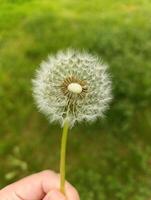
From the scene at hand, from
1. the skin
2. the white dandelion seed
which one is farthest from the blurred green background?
the white dandelion seed

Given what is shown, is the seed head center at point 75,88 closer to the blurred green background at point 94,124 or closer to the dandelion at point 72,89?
the dandelion at point 72,89

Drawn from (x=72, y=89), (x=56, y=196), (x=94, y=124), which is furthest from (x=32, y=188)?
(x=94, y=124)

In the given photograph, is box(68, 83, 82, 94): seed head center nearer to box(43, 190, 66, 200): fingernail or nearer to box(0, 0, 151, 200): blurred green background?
box(43, 190, 66, 200): fingernail

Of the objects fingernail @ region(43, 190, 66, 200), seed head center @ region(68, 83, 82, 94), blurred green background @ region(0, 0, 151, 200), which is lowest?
fingernail @ region(43, 190, 66, 200)

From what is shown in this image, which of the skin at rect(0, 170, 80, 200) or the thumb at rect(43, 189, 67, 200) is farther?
the skin at rect(0, 170, 80, 200)

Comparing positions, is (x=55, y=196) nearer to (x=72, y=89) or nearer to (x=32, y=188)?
(x=72, y=89)

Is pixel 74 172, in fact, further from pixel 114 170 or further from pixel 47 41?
pixel 47 41

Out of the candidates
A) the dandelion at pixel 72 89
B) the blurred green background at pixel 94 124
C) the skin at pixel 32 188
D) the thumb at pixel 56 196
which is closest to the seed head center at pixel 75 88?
the dandelion at pixel 72 89

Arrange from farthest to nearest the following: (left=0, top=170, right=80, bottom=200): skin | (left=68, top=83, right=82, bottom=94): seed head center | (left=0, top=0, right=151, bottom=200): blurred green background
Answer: (left=0, top=0, right=151, bottom=200): blurred green background, (left=0, top=170, right=80, bottom=200): skin, (left=68, top=83, right=82, bottom=94): seed head center
